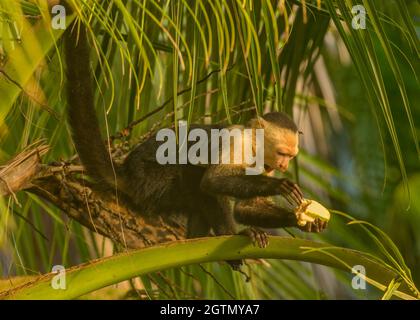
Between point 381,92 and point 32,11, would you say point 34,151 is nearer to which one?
point 32,11

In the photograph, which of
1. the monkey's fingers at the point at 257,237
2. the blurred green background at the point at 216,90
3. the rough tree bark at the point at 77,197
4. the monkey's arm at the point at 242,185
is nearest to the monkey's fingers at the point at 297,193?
the monkey's arm at the point at 242,185

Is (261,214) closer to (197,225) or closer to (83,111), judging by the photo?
(197,225)

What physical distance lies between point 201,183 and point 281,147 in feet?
0.74

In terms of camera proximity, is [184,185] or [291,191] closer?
[291,191]

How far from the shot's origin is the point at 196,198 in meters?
2.32

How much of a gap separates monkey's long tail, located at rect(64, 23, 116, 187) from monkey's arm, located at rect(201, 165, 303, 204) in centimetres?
26

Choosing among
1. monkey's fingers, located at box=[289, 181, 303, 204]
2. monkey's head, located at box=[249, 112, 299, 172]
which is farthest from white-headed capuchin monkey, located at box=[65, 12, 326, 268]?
monkey's fingers, located at box=[289, 181, 303, 204]

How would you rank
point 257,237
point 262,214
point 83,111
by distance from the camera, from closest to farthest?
1. point 257,237
2. point 83,111
3. point 262,214

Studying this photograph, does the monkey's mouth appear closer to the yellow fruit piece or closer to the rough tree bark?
the rough tree bark

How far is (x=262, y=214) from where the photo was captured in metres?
2.23

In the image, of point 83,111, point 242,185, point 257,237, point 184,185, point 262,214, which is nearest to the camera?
point 257,237

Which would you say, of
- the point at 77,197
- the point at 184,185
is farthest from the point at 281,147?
the point at 77,197

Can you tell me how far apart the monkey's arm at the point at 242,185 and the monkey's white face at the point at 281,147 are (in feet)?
0.31

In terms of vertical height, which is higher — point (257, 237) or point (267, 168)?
point (267, 168)
